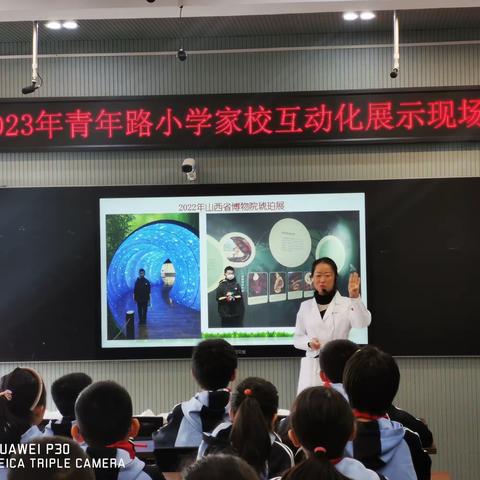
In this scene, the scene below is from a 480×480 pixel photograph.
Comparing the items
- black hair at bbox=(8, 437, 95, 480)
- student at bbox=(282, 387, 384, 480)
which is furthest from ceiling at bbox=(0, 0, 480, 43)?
black hair at bbox=(8, 437, 95, 480)

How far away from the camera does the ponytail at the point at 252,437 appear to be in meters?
1.98

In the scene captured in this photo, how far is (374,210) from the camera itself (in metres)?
4.58

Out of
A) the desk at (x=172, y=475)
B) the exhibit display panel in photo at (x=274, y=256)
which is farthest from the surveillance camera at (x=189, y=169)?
the desk at (x=172, y=475)

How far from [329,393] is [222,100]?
3321 mm

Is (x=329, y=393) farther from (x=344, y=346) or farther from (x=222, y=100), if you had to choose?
(x=222, y=100)

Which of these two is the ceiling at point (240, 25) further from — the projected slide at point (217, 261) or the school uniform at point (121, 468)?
the school uniform at point (121, 468)

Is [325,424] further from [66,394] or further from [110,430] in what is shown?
[66,394]

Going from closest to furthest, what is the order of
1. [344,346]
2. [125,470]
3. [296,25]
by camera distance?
1. [125,470]
2. [344,346]
3. [296,25]

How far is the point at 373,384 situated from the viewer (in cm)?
205

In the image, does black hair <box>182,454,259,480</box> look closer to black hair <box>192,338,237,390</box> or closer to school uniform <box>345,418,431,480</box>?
school uniform <box>345,418,431,480</box>

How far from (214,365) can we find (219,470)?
56.2 inches

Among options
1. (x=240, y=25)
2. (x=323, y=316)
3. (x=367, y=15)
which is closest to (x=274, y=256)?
(x=323, y=316)

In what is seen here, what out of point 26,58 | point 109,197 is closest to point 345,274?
point 109,197

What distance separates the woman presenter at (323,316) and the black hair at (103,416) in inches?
99.1
